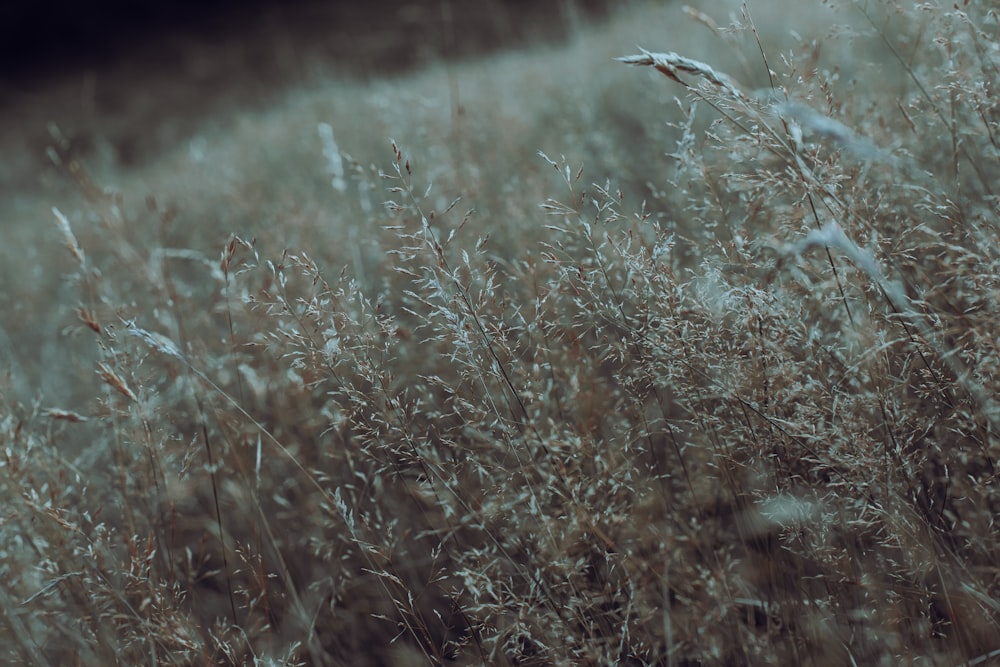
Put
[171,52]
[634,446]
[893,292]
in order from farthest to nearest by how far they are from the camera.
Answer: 1. [171,52]
2. [634,446]
3. [893,292]

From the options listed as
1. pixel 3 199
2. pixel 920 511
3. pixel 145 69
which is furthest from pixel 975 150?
pixel 145 69

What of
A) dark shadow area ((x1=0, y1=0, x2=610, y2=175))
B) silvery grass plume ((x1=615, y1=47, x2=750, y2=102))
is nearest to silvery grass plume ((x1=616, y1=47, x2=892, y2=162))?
silvery grass plume ((x1=615, y1=47, x2=750, y2=102))

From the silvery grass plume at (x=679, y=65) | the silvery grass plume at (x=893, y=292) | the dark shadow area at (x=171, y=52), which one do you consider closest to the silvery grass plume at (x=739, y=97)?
the silvery grass plume at (x=679, y=65)

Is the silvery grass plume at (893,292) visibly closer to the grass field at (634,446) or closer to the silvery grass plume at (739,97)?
the grass field at (634,446)

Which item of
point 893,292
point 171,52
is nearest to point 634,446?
point 893,292

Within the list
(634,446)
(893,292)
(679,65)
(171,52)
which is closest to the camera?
(893,292)

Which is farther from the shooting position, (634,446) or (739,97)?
(634,446)

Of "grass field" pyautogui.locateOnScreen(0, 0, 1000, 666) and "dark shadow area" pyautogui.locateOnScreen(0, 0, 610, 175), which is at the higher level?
"dark shadow area" pyautogui.locateOnScreen(0, 0, 610, 175)

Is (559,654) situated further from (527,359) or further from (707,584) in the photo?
(527,359)

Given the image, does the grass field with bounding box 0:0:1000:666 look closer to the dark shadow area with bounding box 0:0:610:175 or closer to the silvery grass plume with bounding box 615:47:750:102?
the silvery grass plume with bounding box 615:47:750:102

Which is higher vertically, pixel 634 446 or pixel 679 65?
pixel 679 65

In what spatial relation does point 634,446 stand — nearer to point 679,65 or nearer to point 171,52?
point 679,65

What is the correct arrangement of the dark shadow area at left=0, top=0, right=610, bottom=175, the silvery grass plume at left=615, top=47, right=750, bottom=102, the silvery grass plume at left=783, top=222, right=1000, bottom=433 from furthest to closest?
the dark shadow area at left=0, top=0, right=610, bottom=175 → the silvery grass plume at left=615, top=47, right=750, bottom=102 → the silvery grass plume at left=783, top=222, right=1000, bottom=433

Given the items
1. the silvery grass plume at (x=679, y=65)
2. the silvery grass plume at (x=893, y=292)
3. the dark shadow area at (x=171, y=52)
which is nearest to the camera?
the silvery grass plume at (x=893, y=292)
